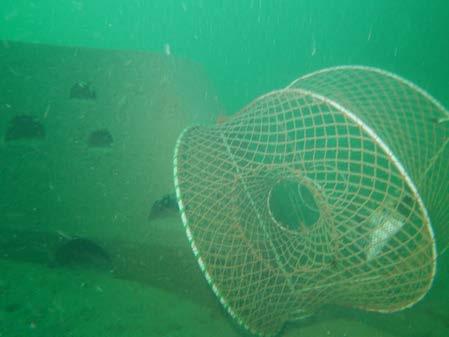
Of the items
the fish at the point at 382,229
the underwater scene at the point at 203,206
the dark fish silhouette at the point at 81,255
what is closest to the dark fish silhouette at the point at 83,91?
the underwater scene at the point at 203,206

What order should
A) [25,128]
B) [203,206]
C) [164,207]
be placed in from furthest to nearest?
1. [25,128]
2. [164,207]
3. [203,206]

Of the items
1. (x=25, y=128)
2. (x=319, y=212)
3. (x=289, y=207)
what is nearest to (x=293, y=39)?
(x=289, y=207)

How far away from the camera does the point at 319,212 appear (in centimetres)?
423

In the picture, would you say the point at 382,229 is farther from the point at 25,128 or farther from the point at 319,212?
the point at 25,128

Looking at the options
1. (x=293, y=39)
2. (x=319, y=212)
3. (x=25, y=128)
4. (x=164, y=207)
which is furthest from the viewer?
(x=293, y=39)

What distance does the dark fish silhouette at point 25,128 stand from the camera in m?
6.23

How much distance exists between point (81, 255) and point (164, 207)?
1583 millimetres

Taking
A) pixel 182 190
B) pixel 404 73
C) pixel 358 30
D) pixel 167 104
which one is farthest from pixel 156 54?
pixel 358 30

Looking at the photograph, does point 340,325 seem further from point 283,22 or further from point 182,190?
point 283,22

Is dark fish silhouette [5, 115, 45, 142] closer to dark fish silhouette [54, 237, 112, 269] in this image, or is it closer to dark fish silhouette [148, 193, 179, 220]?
dark fish silhouette [54, 237, 112, 269]

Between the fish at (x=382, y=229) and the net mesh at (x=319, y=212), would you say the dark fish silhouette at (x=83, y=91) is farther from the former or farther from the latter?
the fish at (x=382, y=229)

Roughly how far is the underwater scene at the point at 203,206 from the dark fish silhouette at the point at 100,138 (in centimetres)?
4

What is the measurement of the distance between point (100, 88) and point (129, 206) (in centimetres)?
334

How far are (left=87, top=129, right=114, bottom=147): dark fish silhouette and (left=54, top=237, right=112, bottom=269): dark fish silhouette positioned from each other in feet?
7.29
